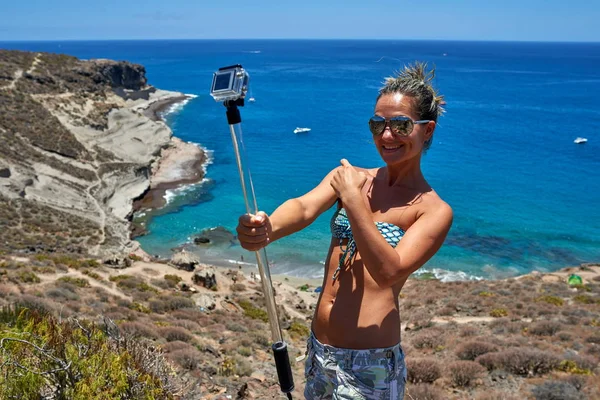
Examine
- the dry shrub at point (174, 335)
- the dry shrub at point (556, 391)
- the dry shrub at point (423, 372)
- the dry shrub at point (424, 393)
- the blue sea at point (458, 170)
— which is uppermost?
the dry shrub at point (556, 391)

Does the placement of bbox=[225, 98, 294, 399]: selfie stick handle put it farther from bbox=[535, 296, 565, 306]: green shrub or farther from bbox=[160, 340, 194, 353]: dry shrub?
bbox=[535, 296, 565, 306]: green shrub

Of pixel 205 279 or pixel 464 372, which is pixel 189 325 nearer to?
pixel 464 372

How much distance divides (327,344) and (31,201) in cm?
3251

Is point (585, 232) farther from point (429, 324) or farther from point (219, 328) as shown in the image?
point (219, 328)

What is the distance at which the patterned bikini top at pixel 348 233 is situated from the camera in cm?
257

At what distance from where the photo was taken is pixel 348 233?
2645 millimetres

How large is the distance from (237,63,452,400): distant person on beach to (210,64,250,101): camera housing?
0.62m

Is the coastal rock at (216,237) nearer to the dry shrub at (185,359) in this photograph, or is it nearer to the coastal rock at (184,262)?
the coastal rock at (184,262)

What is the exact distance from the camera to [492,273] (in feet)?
91.6

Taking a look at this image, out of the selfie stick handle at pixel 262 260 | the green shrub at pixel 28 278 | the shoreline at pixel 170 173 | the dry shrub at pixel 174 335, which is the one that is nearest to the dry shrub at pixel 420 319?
the dry shrub at pixel 174 335

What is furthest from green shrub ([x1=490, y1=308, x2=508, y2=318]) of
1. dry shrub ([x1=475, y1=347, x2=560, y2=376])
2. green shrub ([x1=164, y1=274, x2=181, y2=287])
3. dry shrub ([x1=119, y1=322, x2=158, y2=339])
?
green shrub ([x1=164, y1=274, x2=181, y2=287])

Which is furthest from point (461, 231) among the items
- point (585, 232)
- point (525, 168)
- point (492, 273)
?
point (525, 168)

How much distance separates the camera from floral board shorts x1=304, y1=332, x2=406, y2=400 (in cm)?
247

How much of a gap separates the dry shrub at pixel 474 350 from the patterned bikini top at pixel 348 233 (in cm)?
656
